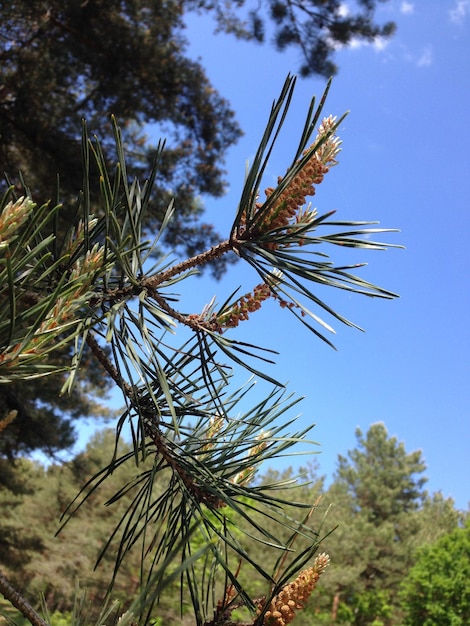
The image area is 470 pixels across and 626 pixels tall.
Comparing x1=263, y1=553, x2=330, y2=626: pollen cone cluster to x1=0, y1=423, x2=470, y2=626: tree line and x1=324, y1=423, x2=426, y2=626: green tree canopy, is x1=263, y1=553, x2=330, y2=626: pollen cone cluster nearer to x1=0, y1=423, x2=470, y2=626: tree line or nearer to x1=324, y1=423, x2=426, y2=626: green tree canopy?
x1=0, y1=423, x2=470, y2=626: tree line

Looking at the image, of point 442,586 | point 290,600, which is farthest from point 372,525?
point 290,600

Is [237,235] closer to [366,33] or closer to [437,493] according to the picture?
[366,33]

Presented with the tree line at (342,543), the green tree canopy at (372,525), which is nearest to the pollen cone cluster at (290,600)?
the tree line at (342,543)

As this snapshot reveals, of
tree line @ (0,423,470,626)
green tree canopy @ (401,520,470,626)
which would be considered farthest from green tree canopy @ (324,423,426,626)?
green tree canopy @ (401,520,470,626)

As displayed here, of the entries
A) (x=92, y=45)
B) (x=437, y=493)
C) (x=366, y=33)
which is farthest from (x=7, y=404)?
(x=437, y=493)

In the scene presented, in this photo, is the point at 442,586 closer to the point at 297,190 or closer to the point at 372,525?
the point at 372,525

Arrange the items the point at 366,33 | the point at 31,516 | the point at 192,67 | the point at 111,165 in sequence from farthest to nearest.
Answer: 1. the point at 31,516
2. the point at 192,67
3. the point at 366,33
4. the point at 111,165
